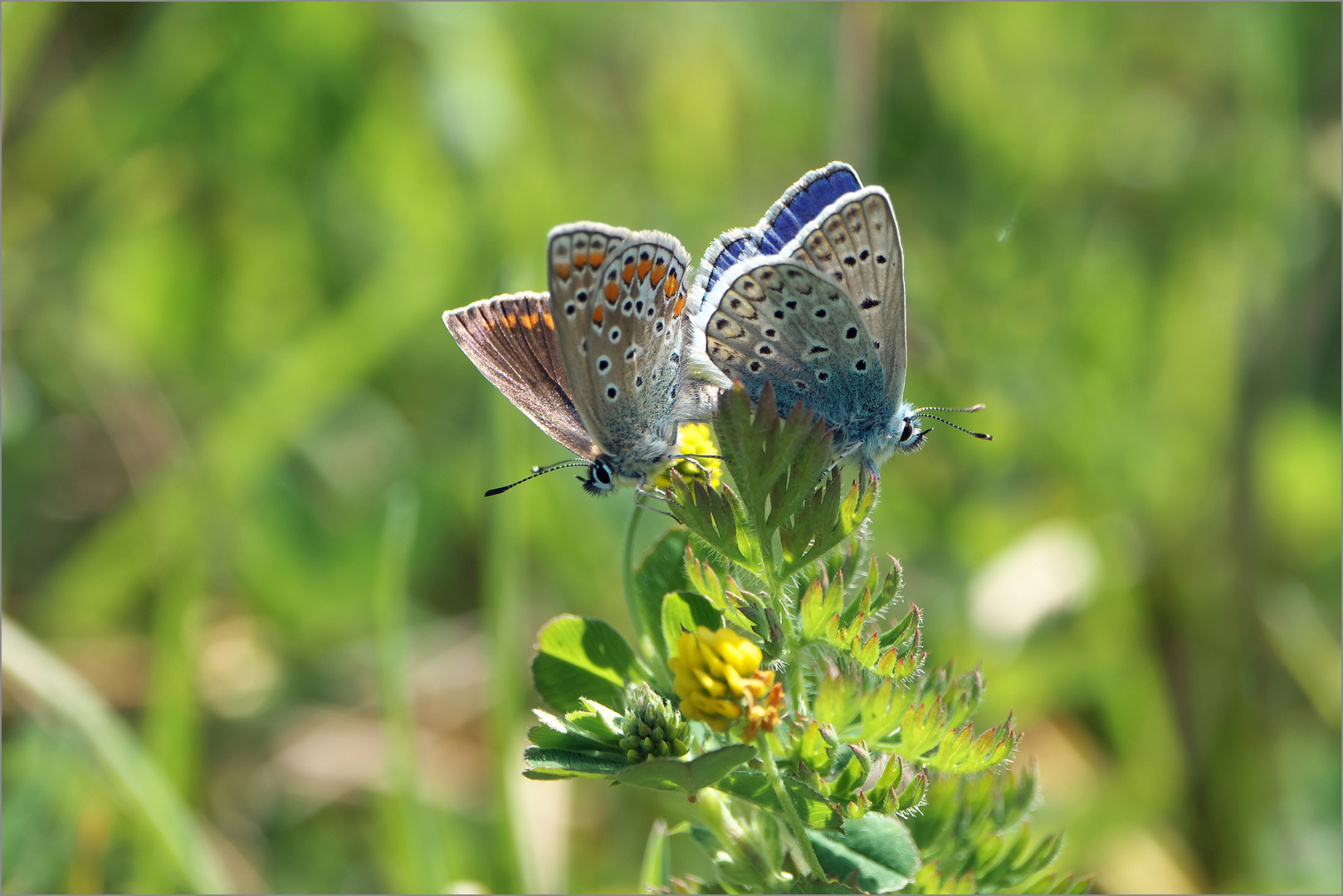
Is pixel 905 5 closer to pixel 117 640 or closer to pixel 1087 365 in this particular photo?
pixel 1087 365

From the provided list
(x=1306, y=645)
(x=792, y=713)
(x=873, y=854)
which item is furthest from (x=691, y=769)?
(x=1306, y=645)

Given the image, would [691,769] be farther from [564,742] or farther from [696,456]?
[696,456]

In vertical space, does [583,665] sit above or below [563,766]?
above

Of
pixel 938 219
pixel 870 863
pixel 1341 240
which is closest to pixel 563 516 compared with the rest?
pixel 938 219

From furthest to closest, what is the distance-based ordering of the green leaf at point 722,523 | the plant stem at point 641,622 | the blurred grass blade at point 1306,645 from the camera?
the blurred grass blade at point 1306,645
the plant stem at point 641,622
the green leaf at point 722,523

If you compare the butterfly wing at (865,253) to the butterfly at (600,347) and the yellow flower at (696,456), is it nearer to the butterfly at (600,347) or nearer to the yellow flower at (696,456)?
the butterfly at (600,347)

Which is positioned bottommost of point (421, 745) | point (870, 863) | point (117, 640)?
point (870, 863)

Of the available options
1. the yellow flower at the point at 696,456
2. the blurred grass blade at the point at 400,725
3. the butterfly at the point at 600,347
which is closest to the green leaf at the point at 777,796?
the yellow flower at the point at 696,456
